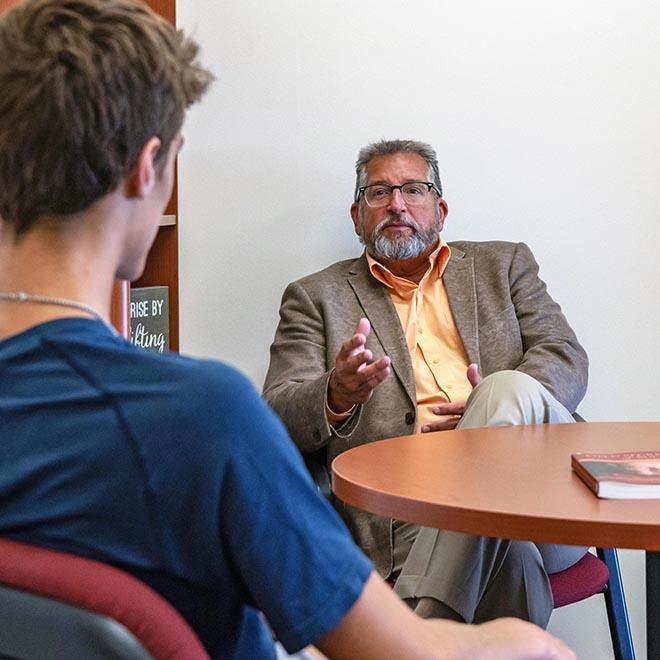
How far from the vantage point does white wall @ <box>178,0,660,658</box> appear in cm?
327

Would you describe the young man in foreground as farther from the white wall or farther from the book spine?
the white wall

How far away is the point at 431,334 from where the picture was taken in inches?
121

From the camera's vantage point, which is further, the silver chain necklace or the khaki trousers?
the khaki trousers

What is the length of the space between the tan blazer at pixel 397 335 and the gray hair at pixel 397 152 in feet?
0.69

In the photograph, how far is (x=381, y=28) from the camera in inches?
129

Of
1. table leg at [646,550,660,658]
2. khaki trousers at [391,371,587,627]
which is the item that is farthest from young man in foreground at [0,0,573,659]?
khaki trousers at [391,371,587,627]

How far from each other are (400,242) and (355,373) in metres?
0.73

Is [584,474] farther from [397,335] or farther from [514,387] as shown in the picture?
[397,335]

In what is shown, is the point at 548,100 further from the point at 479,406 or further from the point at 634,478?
the point at 634,478

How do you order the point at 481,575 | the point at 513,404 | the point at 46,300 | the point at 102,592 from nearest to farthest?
the point at 102,592 → the point at 46,300 → the point at 481,575 → the point at 513,404

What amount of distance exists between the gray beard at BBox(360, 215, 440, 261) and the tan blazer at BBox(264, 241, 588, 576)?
0.18 ft

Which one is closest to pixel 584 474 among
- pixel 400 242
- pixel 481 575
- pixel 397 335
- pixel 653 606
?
pixel 653 606

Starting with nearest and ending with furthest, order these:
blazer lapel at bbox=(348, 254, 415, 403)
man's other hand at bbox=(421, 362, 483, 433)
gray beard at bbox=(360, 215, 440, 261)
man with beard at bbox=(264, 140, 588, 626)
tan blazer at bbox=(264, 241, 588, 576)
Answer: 1. man with beard at bbox=(264, 140, 588, 626)
2. man's other hand at bbox=(421, 362, 483, 433)
3. tan blazer at bbox=(264, 241, 588, 576)
4. blazer lapel at bbox=(348, 254, 415, 403)
5. gray beard at bbox=(360, 215, 440, 261)

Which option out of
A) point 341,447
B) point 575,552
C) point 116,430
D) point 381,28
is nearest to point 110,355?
point 116,430
